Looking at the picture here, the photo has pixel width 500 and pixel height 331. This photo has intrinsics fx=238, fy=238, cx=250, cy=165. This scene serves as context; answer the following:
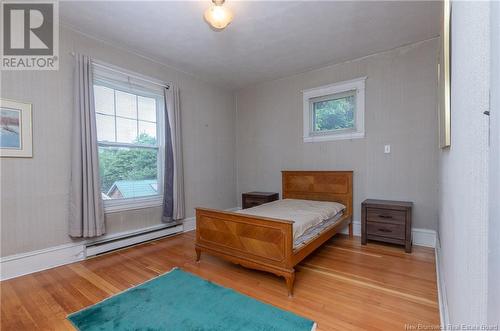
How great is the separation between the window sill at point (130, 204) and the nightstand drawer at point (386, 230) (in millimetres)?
2982

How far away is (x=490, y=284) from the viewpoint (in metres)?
0.58

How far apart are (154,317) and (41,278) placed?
147cm

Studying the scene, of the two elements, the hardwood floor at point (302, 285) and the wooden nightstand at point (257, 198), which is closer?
the hardwood floor at point (302, 285)

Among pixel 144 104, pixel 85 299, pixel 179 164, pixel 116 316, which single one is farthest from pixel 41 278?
pixel 144 104

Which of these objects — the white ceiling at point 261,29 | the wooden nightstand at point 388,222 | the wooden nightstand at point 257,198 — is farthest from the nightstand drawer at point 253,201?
the white ceiling at point 261,29

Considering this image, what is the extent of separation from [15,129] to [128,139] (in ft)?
3.72

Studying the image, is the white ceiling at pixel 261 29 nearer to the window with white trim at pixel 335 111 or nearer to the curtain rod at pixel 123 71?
the curtain rod at pixel 123 71

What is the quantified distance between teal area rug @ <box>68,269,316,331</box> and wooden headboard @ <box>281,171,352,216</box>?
2142mm

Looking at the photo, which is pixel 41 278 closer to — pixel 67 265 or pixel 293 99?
pixel 67 265

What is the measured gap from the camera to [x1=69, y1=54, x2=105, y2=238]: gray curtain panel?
8.73 ft

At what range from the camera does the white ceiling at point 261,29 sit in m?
2.35
